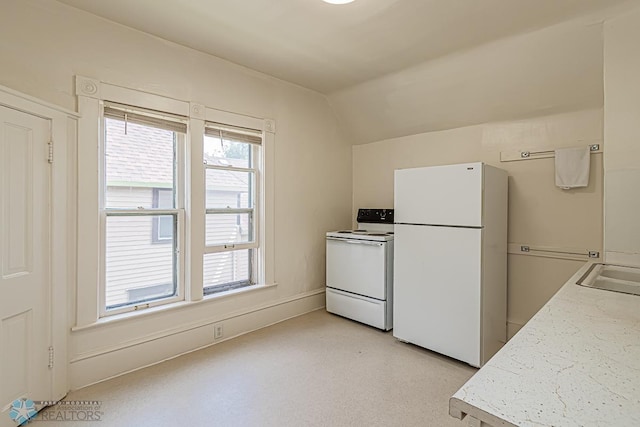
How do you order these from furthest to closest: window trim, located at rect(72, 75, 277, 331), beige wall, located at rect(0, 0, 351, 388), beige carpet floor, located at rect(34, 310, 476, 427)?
window trim, located at rect(72, 75, 277, 331) → beige wall, located at rect(0, 0, 351, 388) → beige carpet floor, located at rect(34, 310, 476, 427)

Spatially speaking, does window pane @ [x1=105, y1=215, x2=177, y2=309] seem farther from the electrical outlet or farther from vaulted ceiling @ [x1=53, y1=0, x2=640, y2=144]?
vaulted ceiling @ [x1=53, y1=0, x2=640, y2=144]

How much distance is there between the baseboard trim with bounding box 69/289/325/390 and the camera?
89.9 inches

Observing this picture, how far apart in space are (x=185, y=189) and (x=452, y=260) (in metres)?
2.39

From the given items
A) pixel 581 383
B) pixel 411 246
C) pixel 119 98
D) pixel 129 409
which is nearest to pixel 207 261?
pixel 129 409

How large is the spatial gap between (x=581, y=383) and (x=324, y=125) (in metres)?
3.62

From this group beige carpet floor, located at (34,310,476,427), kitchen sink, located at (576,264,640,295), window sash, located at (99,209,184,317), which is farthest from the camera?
window sash, located at (99,209,184,317)

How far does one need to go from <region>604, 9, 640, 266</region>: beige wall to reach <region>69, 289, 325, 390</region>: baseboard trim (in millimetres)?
2894

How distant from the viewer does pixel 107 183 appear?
7.96ft

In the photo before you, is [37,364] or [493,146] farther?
[493,146]

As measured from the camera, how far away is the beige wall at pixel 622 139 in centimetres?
204

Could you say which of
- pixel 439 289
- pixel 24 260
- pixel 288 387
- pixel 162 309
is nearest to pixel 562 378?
pixel 288 387

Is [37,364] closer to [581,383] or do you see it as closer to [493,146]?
[581,383]

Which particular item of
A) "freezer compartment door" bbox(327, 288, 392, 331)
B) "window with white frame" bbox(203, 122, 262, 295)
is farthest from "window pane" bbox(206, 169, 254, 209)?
"freezer compartment door" bbox(327, 288, 392, 331)

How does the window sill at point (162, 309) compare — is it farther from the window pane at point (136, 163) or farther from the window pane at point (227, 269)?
the window pane at point (136, 163)
